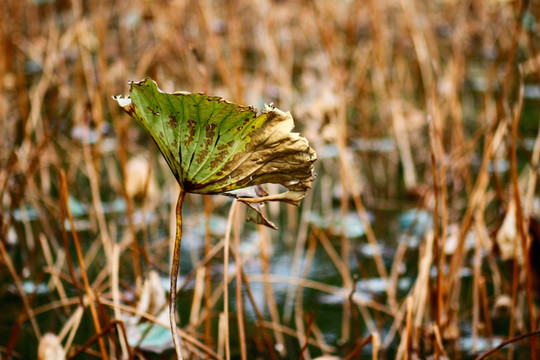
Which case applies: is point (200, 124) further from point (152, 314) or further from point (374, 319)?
point (374, 319)

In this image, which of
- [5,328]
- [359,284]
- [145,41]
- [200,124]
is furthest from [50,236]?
[145,41]

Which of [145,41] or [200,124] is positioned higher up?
[145,41]

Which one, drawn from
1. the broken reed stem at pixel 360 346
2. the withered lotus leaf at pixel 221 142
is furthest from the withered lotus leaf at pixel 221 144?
the broken reed stem at pixel 360 346

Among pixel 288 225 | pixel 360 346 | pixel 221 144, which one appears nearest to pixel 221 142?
pixel 221 144

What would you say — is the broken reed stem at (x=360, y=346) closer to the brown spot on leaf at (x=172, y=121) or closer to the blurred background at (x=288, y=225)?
the blurred background at (x=288, y=225)

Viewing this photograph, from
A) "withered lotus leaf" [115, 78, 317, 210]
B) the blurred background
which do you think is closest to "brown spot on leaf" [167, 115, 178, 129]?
"withered lotus leaf" [115, 78, 317, 210]

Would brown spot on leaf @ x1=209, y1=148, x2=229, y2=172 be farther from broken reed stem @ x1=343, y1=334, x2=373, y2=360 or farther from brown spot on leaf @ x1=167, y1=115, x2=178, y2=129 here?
broken reed stem @ x1=343, y1=334, x2=373, y2=360

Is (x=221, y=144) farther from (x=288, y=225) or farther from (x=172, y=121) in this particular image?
(x=288, y=225)
